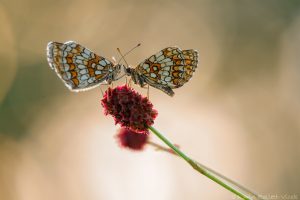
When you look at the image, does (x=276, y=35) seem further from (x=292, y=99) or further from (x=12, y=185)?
(x=12, y=185)

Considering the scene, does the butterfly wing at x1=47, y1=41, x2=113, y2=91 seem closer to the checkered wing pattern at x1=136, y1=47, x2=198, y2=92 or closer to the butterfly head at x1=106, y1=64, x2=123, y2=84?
the butterfly head at x1=106, y1=64, x2=123, y2=84

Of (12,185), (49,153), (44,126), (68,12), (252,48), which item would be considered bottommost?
(12,185)

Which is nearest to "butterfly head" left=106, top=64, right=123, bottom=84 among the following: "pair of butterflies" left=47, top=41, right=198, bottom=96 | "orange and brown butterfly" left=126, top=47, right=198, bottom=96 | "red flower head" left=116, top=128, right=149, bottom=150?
"pair of butterflies" left=47, top=41, right=198, bottom=96

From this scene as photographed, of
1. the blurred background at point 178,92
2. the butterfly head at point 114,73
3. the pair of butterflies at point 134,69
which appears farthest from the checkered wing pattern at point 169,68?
the blurred background at point 178,92

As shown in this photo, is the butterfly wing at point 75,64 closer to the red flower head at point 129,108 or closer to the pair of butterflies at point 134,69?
the pair of butterflies at point 134,69

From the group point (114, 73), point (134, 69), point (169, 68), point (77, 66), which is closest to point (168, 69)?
point (169, 68)

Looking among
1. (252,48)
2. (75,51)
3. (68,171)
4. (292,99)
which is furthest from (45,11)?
(75,51)
